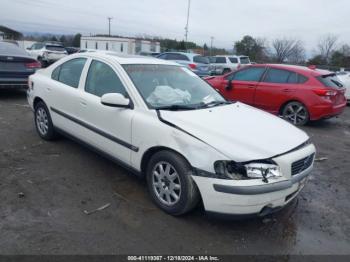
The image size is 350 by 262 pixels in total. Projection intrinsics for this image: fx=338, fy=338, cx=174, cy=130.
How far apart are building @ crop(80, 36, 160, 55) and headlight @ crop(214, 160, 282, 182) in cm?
4632

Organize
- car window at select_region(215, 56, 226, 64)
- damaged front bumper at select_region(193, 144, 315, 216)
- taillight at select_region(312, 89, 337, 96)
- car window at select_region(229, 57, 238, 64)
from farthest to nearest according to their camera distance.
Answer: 1. car window at select_region(215, 56, 226, 64)
2. car window at select_region(229, 57, 238, 64)
3. taillight at select_region(312, 89, 337, 96)
4. damaged front bumper at select_region(193, 144, 315, 216)

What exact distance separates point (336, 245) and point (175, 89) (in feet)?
8.15

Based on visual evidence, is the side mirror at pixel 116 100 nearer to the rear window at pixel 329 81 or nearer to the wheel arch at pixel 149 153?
the wheel arch at pixel 149 153

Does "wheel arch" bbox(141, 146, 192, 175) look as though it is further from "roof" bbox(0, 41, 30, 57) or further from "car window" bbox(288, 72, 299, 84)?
"roof" bbox(0, 41, 30, 57)

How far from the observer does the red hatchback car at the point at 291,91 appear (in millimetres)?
8062

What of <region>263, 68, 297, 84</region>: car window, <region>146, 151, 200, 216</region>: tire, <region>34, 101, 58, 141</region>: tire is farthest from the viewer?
<region>263, 68, 297, 84</region>: car window

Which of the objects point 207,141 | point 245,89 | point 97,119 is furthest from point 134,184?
point 245,89

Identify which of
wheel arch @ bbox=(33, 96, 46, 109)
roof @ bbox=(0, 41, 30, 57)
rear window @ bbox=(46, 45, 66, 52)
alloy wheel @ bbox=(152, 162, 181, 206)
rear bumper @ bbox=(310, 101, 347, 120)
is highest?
rear window @ bbox=(46, 45, 66, 52)

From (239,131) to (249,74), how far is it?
614 cm

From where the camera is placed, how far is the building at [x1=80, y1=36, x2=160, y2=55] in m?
49.7

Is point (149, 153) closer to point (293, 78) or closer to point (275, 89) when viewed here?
point (275, 89)

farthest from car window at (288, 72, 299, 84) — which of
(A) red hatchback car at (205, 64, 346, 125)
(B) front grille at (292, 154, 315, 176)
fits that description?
(B) front grille at (292, 154, 315, 176)

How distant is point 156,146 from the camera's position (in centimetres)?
350

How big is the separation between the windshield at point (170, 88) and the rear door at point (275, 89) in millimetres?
4243
